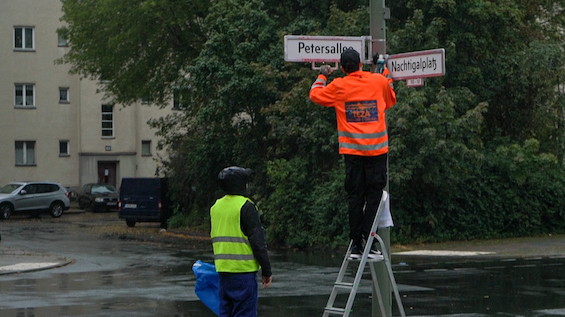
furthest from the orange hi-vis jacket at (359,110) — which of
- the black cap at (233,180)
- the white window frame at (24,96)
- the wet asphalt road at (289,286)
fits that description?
the white window frame at (24,96)

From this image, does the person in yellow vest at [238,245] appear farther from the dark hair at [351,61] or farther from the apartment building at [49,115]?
the apartment building at [49,115]

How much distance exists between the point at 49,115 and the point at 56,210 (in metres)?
10.8

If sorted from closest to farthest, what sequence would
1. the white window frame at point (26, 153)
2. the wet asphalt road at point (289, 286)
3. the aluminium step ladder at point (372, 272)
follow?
the aluminium step ladder at point (372, 272) → the wet asphalt road at point (289, 286) → the white window frame at point (26, 153)

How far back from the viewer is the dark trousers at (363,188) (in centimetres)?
666

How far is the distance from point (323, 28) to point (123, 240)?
30.8 ft

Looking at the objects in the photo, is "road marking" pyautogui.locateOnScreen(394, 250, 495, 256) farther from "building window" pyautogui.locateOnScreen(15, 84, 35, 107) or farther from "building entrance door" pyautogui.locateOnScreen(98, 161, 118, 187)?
"building window" pyautogui.locateOnScreen(15, 84, 35, 107)

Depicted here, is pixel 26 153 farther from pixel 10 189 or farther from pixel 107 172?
pixel 10 189

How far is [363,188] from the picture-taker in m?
6.73


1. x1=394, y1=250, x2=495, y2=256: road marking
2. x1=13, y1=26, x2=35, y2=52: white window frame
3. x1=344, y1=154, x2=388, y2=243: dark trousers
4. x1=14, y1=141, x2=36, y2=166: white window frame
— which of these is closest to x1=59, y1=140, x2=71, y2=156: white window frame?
x1=14, y1=141, x2=36, y2=166: white window frame

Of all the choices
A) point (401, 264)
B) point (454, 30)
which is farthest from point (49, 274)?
point (454, 30)

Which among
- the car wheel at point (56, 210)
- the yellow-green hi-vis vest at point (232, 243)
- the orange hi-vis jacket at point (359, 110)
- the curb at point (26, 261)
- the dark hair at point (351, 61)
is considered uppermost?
the dark hair at point (351, 61)

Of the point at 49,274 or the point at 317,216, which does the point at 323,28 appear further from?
the point at 49,274

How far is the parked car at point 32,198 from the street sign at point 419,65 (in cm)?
3287

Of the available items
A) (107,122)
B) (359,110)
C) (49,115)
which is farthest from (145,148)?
(359,110)
